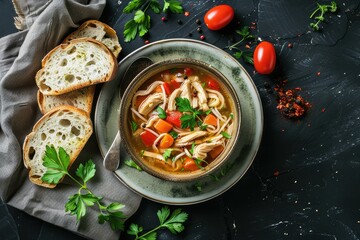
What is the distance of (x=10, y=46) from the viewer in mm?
4000

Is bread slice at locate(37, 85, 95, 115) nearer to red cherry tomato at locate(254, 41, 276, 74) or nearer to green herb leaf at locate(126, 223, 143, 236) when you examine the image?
green herb leaf at locate(126, 223, 143, 236)

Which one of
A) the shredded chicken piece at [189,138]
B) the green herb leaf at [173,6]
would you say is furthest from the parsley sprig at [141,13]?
the shredded chicken piece at [189,138]

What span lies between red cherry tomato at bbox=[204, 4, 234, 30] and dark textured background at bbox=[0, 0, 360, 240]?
0.12 meters

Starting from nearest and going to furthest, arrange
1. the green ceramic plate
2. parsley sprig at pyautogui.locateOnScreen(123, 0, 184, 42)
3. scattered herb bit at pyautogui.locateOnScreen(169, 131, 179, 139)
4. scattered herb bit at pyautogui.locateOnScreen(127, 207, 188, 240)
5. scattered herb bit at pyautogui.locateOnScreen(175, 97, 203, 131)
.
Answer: scattered herb bit at pyautogui.locateOnScreen(175, 97, 203, 131)
scattered herb bit at pyautogui.locateOnScreen(169, 131, 179, 139)
the green ceramic plate
scattered herb bit at pyautogui.locateOnScreen(127, 207, 188, 240)
parsley sprig at pyautogui.locateOnScreen(123, 0, 184, 42)

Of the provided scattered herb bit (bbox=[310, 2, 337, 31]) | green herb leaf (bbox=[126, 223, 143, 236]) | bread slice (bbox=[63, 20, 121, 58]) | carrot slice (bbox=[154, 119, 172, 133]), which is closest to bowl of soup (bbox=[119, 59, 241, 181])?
carrot slice (bbox=[154, 119, 172, 133])

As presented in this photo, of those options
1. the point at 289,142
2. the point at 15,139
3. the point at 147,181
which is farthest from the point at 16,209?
the point at 289,142

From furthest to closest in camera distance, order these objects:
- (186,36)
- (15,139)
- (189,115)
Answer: (186,36), (15,139), (189,115)

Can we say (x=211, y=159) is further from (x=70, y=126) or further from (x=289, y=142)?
(x=70, y=126)

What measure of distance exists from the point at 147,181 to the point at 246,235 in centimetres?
102

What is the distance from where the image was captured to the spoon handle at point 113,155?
379 cm

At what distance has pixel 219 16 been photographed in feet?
13.0

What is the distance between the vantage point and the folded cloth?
3863 millimetres

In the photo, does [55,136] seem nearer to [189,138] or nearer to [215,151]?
[189,138]

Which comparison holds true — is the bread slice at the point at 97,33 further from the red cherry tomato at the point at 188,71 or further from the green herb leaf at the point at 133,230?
the green herb leaf at the point at 133,230
